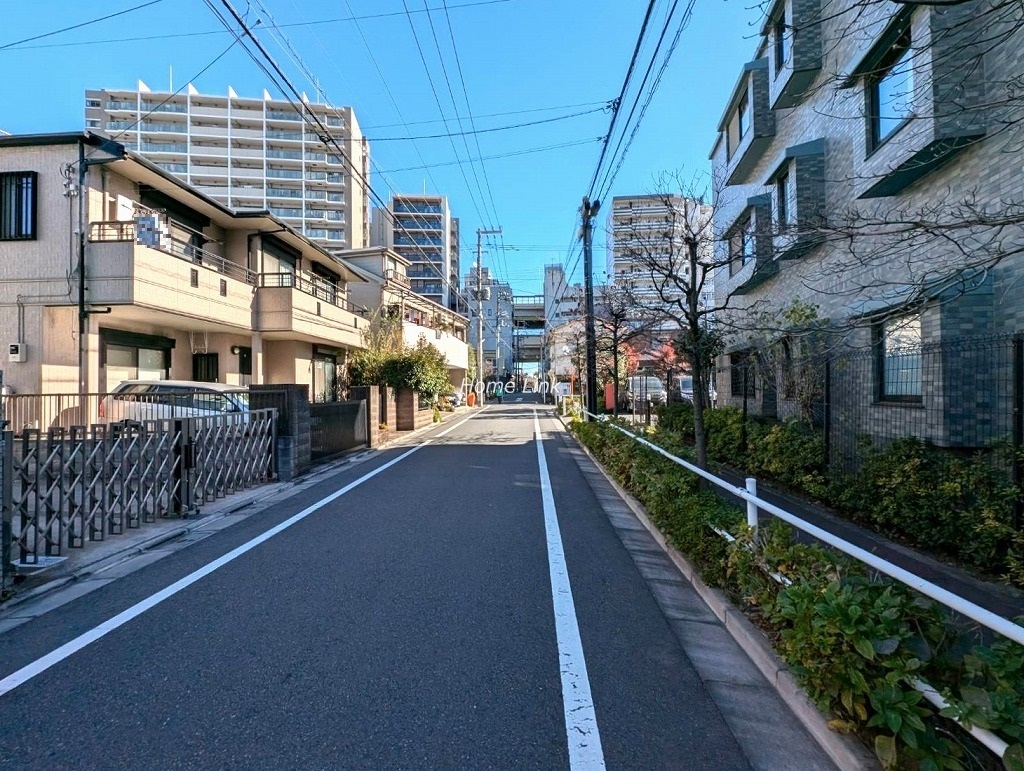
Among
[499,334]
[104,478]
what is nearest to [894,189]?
[104,478]

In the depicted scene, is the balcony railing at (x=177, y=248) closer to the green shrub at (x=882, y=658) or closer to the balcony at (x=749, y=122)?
the balcony at (x=749, y=122)

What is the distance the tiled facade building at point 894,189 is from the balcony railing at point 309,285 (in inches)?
519

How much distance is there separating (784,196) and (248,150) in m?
59.2

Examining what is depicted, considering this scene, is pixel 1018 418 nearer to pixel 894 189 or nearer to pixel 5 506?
pixel 894 189

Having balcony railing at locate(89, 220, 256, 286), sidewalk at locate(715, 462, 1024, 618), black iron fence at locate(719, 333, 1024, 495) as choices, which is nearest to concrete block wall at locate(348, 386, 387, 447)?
balcony railing at locate(89, 220, 256, 286)

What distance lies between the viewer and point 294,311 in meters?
17.3

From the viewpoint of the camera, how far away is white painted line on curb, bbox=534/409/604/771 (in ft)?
8.42

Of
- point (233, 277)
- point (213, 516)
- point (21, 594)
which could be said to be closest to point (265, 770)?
point (21, 594)

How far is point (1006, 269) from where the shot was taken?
660 centimetres

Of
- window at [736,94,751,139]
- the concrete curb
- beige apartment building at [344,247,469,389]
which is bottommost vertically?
the concrete curb

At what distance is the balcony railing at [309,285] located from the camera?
1805 centimetres

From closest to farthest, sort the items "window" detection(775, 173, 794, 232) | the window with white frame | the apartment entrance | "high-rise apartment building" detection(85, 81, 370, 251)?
the window with white frame → "window" detection(775, 173, 794, 232) → the apartment entrance → "high-rise apartment building" detection(85, 81, 370, 251)

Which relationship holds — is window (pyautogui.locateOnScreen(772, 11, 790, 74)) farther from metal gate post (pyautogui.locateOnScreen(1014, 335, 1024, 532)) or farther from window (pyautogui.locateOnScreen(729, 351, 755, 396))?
metal gate post (pyautogui.locateOnScreen(1014, 335, 1024, 532))

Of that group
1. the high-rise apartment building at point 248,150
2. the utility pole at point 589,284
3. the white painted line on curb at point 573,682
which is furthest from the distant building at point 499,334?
the white painted line on curb at point 573,682
